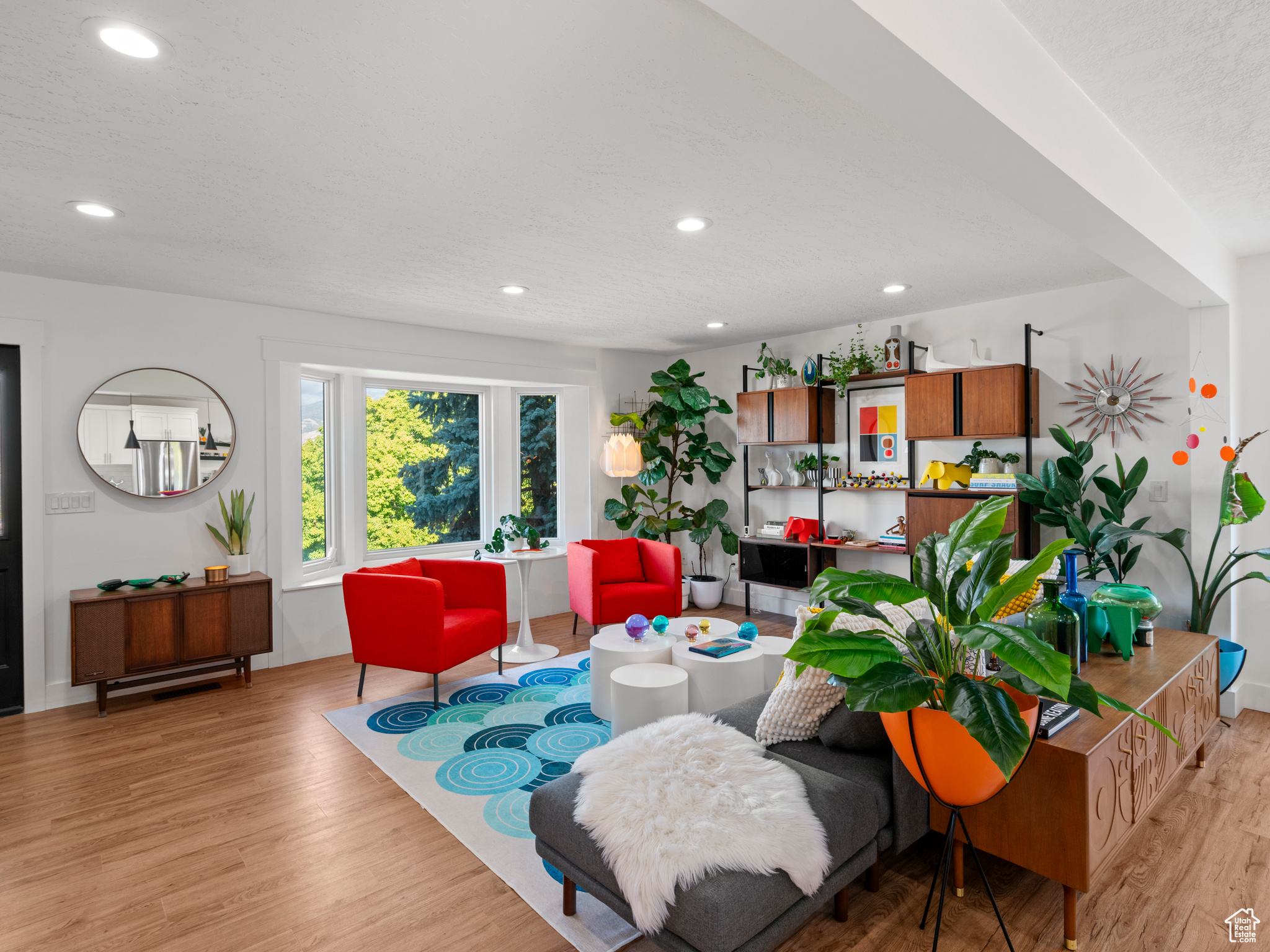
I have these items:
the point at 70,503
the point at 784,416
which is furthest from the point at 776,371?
the point at 70,503

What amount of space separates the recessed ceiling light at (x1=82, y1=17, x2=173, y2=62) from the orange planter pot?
249 centimetres

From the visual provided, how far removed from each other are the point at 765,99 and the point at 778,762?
1.98m

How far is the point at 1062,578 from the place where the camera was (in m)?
2.64

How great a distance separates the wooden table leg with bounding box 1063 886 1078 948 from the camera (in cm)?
192

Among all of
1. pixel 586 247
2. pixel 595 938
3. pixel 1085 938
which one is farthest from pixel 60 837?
pixel 1085 938

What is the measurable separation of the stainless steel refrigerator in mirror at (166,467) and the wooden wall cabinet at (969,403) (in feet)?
15.3

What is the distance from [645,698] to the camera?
3031 mm

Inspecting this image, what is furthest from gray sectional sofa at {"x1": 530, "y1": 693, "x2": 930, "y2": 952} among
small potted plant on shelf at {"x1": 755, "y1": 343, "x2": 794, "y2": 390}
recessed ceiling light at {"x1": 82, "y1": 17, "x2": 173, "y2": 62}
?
small potted plant on shelf at {"x1": 755, "y1": 343, "x2": 794, "y2": 390}

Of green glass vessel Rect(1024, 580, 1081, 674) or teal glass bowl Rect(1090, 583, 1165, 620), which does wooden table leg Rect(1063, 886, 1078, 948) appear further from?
teal glass bowl Rect(1090, 583, 1165, 620)

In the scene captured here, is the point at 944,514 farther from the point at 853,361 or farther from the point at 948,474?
the point at 853,361

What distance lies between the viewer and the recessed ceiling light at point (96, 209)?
8.93 feet

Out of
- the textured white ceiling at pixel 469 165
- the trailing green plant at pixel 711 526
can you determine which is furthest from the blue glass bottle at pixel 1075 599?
the trailing green plant at pixel 711 526

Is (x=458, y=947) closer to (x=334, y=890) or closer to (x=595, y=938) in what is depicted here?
(x=595, y=938)

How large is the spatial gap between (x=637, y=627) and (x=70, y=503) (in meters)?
3.32
